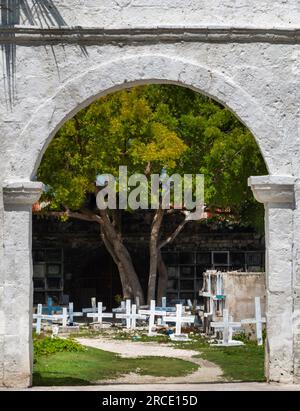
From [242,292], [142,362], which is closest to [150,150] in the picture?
[242,292]

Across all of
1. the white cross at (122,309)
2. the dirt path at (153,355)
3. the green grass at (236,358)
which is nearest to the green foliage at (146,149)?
the white cross at (122,309)

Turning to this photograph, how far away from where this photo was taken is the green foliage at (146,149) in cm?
2453

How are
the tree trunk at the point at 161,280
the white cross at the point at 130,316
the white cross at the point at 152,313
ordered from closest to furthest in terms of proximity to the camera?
the white cross at the point at 152,313 → the white cross at the point at 130,316 → the tree trunk at the point at 161,280

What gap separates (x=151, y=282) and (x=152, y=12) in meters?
15.5

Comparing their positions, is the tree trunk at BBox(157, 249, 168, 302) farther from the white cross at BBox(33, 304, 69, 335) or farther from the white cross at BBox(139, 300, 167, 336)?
the white cross at BBox(33, 304, 69, 335)

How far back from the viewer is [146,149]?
80.5 ft

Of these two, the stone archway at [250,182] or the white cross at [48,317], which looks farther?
the white cross at [48,317]

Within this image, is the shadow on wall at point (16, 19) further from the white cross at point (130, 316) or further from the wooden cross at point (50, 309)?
the wooden cross at point (50, 309)

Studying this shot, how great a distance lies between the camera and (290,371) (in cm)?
1088

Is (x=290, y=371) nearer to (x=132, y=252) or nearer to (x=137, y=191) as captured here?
(x=137, y=191)

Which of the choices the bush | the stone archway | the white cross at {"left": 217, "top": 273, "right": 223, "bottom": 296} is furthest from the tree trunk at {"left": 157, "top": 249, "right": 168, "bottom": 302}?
the stone archway

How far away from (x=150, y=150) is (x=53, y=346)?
26.6ft

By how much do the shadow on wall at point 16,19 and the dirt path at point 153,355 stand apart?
4073mm

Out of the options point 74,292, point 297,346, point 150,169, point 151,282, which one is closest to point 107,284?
point 74,292
